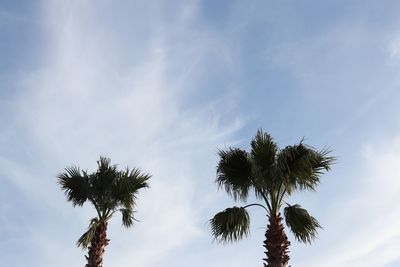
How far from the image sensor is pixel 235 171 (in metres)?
17.3

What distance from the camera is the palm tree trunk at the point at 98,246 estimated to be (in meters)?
19.0

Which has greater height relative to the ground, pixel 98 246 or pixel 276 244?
pixel 98 246

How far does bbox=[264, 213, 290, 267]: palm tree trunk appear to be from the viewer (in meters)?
15.1

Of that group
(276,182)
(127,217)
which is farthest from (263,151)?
(127,217)

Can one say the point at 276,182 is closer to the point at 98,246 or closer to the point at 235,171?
the point at 235,171

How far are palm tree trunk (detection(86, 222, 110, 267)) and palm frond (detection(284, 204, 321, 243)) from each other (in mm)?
8067

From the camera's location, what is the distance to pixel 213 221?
16.8m

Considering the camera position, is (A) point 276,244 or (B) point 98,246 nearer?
(A) point 276,244

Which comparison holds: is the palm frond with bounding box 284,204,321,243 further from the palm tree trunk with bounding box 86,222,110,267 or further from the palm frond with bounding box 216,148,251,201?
the palm tree trunk with bounding box 86,222,110,267

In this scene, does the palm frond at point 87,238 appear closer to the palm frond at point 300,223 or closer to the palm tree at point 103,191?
the palm tree at point 103,191

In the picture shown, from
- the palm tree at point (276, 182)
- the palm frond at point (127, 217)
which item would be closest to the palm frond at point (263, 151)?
the palm tree at point (276, 182)

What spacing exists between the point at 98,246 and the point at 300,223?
8.67 meters

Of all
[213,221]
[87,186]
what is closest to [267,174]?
[213,221]

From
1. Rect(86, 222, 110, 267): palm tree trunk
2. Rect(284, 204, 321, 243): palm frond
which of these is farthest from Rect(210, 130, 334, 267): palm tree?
Rect(86, 222, 110, 267): palm tree trunk
